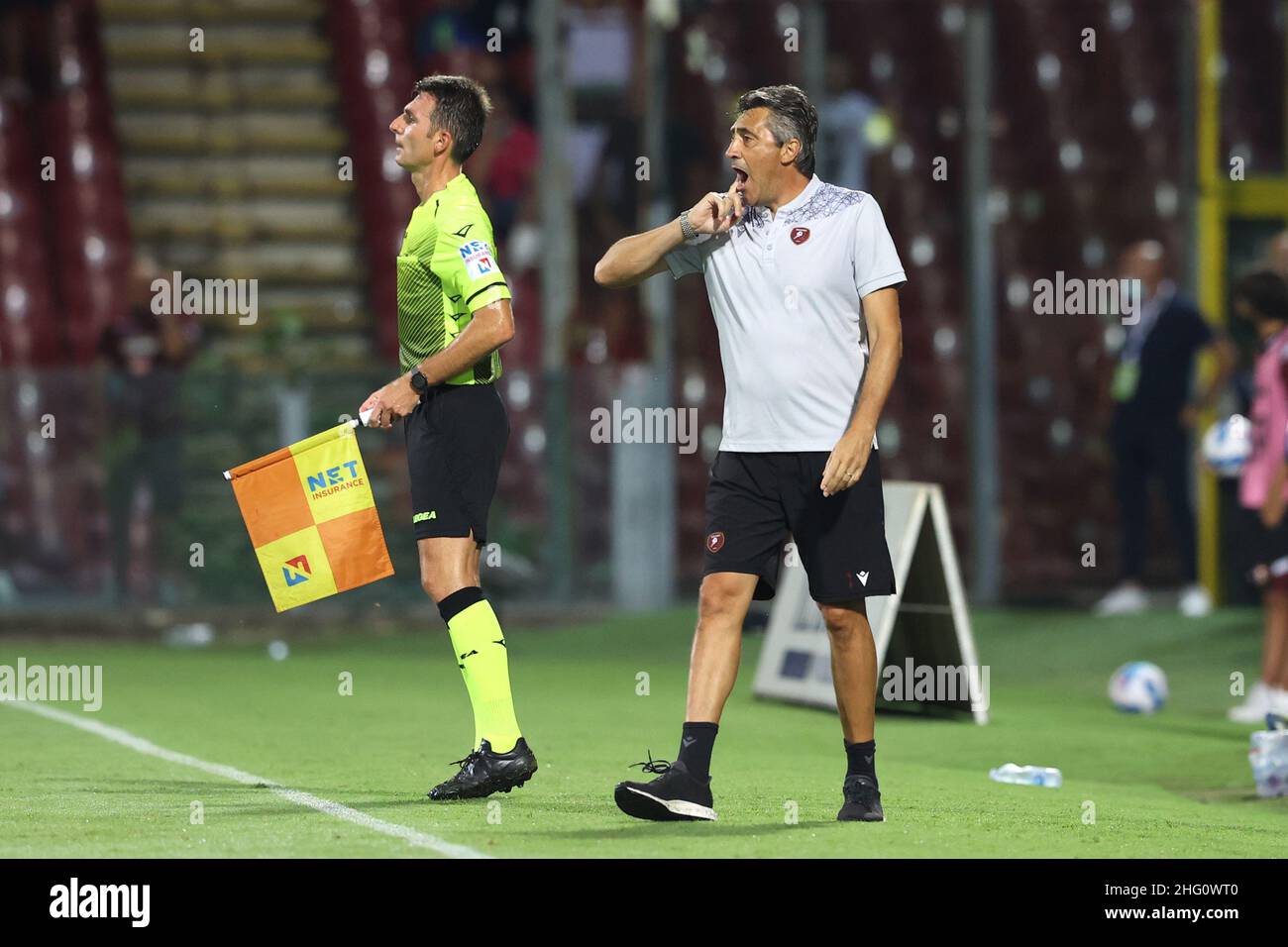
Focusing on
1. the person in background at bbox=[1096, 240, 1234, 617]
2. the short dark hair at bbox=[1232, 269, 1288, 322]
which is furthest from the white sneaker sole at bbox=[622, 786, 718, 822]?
the person in background at bbox=[1096, 240, 1234, 617]

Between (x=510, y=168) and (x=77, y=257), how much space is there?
3.66m

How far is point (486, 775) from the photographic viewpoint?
8289mm

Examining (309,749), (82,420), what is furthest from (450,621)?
(82,420)

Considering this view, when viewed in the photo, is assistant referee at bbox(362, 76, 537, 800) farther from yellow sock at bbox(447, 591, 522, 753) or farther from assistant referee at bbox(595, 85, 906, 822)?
assistant referee at bbox(595, 85, 906, 822)

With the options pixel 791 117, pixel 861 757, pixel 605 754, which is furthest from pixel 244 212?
pixel 861 757

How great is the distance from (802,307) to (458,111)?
1.49 meters

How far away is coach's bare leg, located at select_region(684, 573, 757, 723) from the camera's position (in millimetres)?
7785

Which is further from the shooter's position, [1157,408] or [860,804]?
[1157,408]

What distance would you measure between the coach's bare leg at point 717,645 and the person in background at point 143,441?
9978mm

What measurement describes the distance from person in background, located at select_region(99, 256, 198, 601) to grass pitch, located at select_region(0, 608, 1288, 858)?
0.73 m

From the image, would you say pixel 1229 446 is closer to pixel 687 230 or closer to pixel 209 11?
pixel 687 230

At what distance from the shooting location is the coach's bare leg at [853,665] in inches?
309

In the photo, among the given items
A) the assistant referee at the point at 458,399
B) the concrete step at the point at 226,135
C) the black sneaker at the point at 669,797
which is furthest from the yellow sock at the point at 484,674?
the concrete step at the point at 226,135
